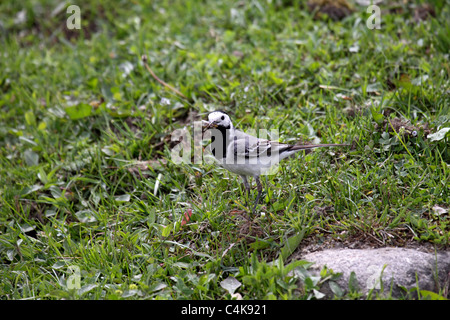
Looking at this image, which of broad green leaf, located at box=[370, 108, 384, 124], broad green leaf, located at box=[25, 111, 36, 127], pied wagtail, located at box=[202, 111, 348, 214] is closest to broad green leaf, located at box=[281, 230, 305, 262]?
pied wagtail, located at box=[202, 111, 348, 214]

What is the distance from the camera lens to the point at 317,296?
3281mm

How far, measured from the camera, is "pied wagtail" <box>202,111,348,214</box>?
13.7ft

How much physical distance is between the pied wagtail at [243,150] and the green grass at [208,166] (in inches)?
11.2

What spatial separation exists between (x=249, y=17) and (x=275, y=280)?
5.13 meters

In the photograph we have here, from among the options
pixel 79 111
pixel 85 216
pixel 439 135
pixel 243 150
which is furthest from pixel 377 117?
pixel 79 111

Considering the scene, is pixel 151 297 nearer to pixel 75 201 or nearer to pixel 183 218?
pixel 183 218

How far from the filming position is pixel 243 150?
4.20m

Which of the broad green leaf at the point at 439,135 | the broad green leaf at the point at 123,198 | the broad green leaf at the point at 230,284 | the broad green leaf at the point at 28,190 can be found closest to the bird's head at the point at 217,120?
the broad green leaf at the point at 123,198

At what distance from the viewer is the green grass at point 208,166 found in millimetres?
3861

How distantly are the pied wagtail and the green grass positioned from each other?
28 centimetres

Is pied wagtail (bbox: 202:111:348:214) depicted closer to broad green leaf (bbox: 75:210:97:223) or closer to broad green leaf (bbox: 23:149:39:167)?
broad green leaf (bbox: 75:210:97:223)

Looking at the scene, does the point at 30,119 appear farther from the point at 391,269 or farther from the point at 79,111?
the point at 391,269

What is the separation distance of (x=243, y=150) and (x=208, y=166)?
0.83m

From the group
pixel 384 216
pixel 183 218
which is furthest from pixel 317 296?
pixel 183 218
